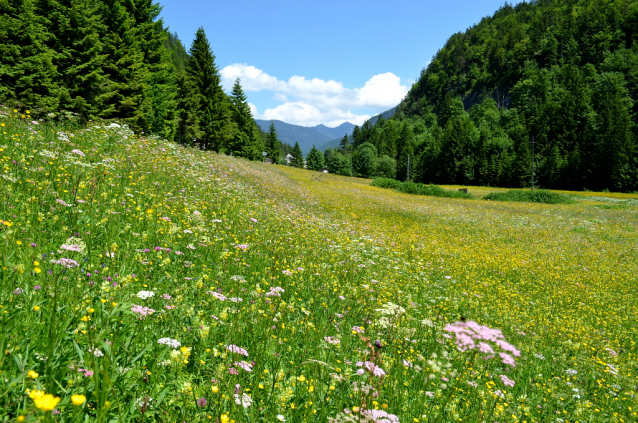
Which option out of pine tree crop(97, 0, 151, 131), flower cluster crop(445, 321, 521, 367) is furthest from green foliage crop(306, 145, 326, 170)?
flower cluster crop(445, 321, 521, 367)

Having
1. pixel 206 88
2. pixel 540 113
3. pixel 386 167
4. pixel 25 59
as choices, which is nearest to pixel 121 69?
pixel 25 59

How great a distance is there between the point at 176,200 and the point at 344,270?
433 cm

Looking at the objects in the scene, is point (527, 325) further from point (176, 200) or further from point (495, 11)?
point (495, 11)

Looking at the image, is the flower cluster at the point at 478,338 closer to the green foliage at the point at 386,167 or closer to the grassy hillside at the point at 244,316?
the grassy hillside at the point at 244,316

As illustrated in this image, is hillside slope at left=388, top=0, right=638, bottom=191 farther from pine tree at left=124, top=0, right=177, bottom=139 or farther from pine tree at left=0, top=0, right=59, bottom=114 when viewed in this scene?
pine tree at left=0, top=0, right=59, bottom=114

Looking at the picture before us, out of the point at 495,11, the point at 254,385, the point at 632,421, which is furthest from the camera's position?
the point at 495,11

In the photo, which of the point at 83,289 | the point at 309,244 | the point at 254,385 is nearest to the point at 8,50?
the point at 309,244

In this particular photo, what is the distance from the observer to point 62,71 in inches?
695

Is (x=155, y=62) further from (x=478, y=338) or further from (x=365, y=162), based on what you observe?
(x=365, y=162)

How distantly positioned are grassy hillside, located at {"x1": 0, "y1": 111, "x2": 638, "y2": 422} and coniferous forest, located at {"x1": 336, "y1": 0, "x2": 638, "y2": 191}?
6713 centimetres

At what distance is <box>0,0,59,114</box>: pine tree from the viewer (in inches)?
568

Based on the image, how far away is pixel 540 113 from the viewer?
8538cm

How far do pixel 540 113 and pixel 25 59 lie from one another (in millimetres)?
104963

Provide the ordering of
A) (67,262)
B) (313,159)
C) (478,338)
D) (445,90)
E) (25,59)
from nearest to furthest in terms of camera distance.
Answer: (478,338) → (67,262) → (25,59) → (313,159) → (445,90)
